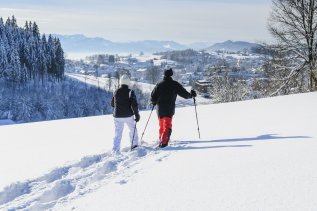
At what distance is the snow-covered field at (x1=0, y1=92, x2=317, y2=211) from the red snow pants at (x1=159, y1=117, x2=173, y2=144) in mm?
250

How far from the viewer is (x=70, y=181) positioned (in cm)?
691

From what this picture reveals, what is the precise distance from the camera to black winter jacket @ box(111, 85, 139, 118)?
32.3ft

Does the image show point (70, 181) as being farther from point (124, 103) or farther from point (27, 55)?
point (27, 55)

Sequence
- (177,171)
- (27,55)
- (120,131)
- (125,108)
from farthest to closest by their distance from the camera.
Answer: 1. (27,55)
2. (125,108)
3. (120,131)
4. (177,171)

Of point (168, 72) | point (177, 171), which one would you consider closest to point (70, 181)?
point (177, 171)

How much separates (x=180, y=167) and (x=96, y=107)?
109351mm

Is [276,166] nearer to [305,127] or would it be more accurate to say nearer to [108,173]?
[108,173]

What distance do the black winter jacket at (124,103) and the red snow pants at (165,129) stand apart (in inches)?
27.7

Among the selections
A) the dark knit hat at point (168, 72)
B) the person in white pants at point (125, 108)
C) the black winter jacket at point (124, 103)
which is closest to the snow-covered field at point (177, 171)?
the person in white pants at point (125, 108)

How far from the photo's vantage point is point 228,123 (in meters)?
12.3

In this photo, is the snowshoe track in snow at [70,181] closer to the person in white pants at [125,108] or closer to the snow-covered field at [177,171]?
the snow-covered field at [177,171]

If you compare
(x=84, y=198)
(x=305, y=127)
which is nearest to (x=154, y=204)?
(x=84, y=198)

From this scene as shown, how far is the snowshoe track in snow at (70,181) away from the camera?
6062mm

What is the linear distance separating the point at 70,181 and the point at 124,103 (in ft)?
10.9
